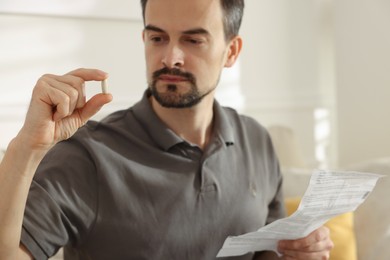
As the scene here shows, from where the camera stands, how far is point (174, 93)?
1.29 metres

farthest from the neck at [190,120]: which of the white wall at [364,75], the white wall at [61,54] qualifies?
the white wall at [364,75]

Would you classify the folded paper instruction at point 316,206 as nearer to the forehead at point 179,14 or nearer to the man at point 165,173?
the man at point 165,173

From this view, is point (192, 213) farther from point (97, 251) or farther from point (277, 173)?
point (277, 173)

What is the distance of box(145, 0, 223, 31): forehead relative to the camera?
130 cm

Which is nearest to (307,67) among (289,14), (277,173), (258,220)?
(289,14)

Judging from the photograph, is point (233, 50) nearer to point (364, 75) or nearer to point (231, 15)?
point (231, 15)

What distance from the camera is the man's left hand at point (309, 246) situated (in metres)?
1.25

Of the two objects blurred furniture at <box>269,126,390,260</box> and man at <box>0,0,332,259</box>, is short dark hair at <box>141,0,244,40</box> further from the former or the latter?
blurred furniture at <box>269,126,390,260</box>

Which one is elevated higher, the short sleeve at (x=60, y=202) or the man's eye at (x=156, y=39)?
the man's eye at (x=156, y=39)

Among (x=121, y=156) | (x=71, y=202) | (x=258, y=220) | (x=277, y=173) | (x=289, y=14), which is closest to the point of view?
(x=71, y=202)

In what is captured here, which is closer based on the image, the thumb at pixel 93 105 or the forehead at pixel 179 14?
the thumb at pixel 93 105

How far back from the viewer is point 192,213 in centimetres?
126

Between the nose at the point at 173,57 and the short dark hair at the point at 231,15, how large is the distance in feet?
0.48

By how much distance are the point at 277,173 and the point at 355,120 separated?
1.26 meters
